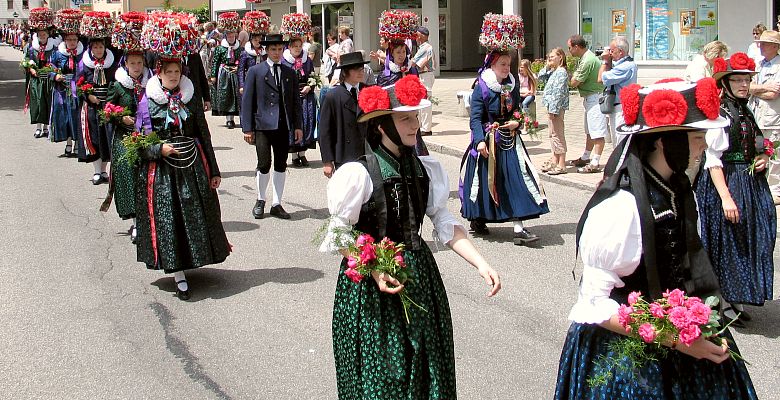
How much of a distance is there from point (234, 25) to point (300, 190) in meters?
6.50

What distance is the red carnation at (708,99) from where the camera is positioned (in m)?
3.64

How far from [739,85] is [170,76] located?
13.8 ft

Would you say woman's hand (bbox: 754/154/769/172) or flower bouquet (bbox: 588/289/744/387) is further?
woman's hand (bbox: 754/154/769/172)

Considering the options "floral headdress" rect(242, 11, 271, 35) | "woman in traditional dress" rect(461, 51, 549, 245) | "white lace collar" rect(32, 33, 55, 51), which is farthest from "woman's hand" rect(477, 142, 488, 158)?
"white lace collar" rect(32, 33, 55, 51)

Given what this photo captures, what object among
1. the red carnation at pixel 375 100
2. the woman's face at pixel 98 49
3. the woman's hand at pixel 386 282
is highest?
the woman's face at pixel 98 49

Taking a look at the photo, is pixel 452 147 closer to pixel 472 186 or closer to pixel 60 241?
pixel 472 186

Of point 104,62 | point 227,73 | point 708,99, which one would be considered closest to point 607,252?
point 708,99

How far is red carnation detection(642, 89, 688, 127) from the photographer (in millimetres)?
3574

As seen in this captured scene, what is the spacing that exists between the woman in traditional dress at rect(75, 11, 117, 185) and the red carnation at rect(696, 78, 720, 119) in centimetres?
817

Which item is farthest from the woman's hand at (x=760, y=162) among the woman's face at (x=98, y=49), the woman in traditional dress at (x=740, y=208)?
the woman's face at (x=98, y=49)

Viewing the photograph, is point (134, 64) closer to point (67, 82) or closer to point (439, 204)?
point (439, 204)

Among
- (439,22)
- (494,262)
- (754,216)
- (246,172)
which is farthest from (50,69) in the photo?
(439,22)

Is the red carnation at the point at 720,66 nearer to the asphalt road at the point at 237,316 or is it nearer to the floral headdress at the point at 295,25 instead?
the asphalt road at the point at 237,316

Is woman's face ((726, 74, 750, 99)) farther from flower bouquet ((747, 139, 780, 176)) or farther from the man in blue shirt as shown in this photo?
the man in blue shirt
